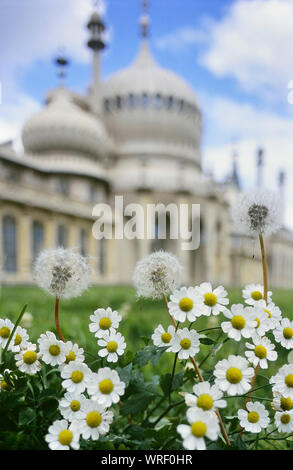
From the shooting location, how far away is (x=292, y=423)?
709 millimetres

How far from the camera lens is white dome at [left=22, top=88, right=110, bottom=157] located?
1970 cm

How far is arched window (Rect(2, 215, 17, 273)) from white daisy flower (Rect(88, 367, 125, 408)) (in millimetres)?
14363

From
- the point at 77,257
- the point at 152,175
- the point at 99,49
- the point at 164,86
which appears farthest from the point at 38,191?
the point at 77,257

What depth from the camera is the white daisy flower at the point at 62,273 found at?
794 mm

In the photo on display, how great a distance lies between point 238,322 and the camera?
70 cm

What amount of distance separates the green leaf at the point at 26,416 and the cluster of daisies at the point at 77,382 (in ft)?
0.19

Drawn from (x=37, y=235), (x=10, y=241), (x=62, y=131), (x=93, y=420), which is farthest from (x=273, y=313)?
(x=62, y=131)

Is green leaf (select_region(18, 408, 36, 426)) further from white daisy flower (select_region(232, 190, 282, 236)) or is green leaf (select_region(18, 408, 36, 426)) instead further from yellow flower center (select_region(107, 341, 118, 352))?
white daisy flower (select_region(232, 190, 282, 236))

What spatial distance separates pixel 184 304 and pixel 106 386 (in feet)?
0.63

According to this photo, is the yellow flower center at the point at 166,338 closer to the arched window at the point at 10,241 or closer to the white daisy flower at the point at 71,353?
the white daisy flower at the point at 71,353

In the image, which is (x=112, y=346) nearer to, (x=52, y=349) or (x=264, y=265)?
(x=52, y=349)

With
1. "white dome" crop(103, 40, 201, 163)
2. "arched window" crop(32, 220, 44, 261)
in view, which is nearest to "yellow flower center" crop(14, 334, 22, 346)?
"arched window" crop(32, 220, 44, 261)

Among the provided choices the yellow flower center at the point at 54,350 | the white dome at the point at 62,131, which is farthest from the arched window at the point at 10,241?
the yellow flower center at the point at 54,350
